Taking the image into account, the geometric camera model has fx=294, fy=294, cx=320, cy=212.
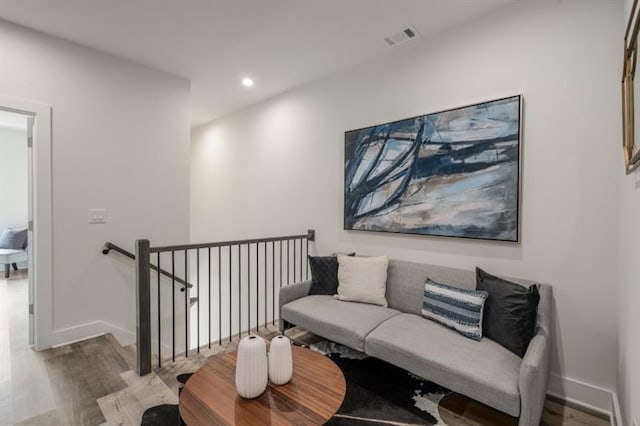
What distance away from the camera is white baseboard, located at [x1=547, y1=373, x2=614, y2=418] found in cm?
A: 185

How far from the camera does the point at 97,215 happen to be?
289 cm

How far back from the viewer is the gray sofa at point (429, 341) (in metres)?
1.50

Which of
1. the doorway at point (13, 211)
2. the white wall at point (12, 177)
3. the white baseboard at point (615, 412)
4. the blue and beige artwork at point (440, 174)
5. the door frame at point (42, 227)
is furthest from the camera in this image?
the white wall at point (12, 177)

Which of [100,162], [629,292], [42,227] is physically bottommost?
[629,292]

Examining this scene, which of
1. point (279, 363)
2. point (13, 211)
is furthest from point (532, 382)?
point (13, 211)

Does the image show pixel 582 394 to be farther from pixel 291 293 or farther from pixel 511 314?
pixel 291 293

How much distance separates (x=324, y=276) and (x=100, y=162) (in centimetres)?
249

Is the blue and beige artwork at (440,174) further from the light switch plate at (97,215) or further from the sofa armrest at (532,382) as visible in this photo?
the light switch plate at (97,215)

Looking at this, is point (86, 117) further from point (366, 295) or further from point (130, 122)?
point (366, 295)

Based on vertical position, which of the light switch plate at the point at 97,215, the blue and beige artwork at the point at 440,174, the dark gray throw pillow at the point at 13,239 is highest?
the blue and beige artwork at the point at 440,174

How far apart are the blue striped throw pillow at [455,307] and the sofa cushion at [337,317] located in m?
0.35

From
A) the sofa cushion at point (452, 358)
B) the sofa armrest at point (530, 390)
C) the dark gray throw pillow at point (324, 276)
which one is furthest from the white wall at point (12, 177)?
the sofa armrest at point (530, 390)

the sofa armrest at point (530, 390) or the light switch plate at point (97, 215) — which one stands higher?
the light switch plate at point (97, 215)

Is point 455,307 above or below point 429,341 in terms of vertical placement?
above
